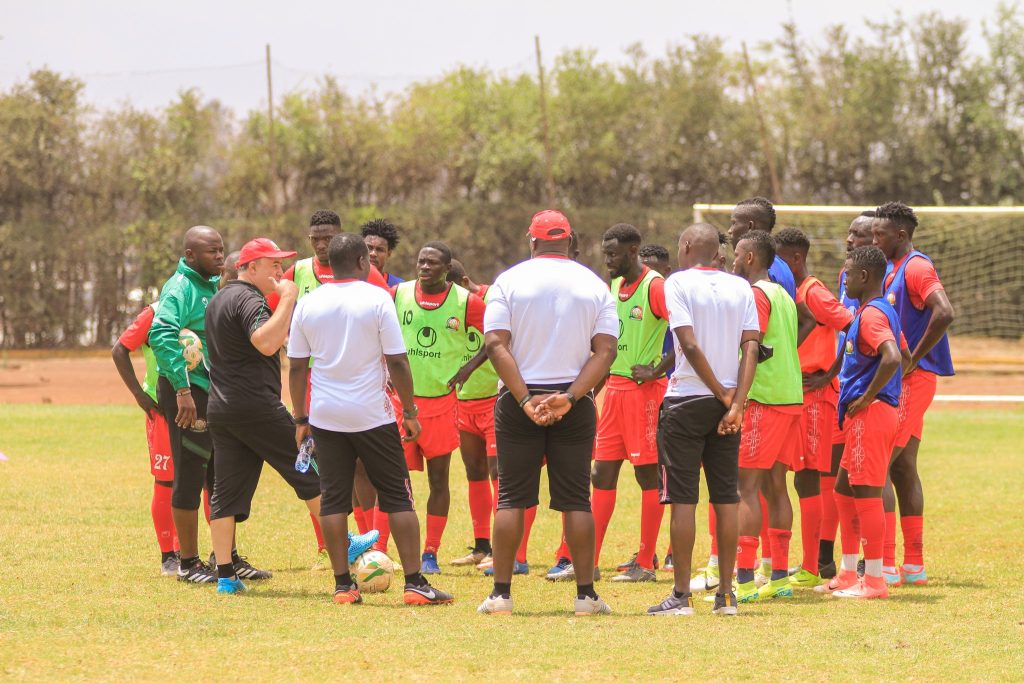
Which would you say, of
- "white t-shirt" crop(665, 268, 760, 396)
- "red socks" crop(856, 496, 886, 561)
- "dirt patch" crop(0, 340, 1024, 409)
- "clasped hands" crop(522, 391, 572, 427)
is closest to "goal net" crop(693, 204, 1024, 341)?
"dirt patch" crop(0, 340, 1024, 409)

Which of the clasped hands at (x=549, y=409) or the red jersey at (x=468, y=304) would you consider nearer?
the clasped hands at (x=549, y=409)

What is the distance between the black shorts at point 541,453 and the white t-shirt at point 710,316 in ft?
2.03

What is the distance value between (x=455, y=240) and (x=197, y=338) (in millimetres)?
23939

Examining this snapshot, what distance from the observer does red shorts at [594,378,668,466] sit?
916cm

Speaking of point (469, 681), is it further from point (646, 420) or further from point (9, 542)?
point (9, 542)

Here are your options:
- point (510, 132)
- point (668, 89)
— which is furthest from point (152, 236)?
point (668, 89)

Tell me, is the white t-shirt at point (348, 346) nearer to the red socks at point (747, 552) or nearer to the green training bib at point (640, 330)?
the green training bib at point (640, 330)

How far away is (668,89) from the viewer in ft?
120

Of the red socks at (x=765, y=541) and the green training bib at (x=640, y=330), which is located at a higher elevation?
the green training bib at (x=640, y=330)

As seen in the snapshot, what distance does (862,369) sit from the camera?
8.26m

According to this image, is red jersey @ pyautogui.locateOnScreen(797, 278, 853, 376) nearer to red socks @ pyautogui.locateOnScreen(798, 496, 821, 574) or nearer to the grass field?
red socks @ pyautogui.locateOnScreen(798, 496, 821, 574)

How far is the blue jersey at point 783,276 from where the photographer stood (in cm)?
857

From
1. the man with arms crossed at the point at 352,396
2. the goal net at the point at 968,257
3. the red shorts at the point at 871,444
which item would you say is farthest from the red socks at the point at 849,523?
the goal net at the point at 968,257

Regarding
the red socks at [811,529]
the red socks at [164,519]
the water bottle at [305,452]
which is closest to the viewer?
the water bottle at [305,452]
